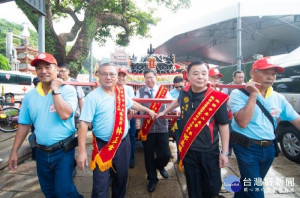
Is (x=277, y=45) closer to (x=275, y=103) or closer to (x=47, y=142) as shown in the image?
(x=275, y=103)

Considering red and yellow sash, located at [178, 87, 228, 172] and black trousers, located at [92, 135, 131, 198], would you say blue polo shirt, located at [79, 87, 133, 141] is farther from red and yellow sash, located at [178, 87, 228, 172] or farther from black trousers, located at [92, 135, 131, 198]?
red and yellow sash, located at [178, 87, 228, 172]

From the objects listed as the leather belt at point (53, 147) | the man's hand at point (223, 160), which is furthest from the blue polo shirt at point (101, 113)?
the man's hand at point (223, 160)

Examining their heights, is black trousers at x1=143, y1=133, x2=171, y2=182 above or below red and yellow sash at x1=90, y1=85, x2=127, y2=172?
below

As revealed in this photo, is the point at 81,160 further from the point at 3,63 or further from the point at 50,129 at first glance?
the point at 3,63

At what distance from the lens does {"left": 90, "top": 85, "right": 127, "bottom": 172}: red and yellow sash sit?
6.47ft

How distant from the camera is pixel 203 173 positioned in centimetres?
201

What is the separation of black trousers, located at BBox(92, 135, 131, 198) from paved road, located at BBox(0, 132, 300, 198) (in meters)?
0.70

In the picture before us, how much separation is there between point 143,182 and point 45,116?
1.94 metres

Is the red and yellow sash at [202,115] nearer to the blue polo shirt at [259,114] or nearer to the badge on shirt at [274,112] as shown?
the blue polo shirt at [259,114]

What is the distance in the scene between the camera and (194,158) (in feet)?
6.54

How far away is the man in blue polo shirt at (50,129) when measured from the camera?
1931 mm

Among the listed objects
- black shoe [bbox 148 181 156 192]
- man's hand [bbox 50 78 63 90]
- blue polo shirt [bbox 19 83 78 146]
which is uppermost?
man's hand [bbox 50 78 63 90]

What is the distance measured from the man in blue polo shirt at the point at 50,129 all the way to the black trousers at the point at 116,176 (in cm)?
27

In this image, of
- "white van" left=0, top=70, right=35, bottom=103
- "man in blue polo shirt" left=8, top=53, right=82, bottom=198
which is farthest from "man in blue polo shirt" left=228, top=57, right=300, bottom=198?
"white van" left=0, top=70, right=35, bottom=103
